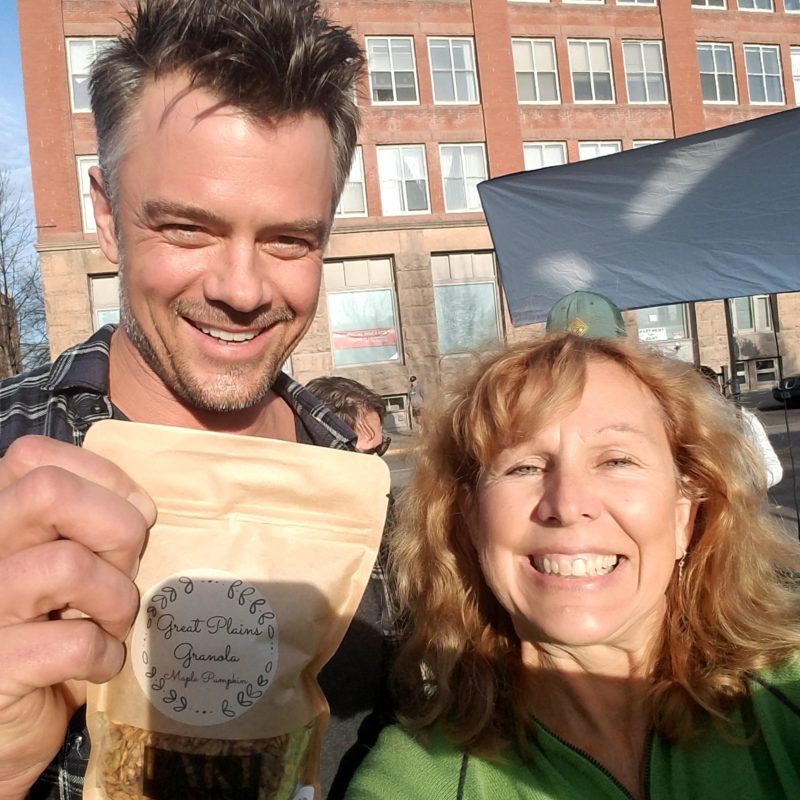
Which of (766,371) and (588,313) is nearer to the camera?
(588,313)

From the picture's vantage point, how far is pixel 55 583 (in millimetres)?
860

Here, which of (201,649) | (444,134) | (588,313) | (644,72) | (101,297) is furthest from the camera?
(644,72)

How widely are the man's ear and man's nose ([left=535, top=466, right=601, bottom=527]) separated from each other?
106cm

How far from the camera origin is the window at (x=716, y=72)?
880 inches

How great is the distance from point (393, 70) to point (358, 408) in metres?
18.5

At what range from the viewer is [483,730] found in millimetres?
1614

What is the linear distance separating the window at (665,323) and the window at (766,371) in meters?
3.01

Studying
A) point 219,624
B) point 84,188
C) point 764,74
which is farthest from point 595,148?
point 219,624

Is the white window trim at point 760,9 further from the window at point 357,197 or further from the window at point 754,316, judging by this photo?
the window at point 357,197

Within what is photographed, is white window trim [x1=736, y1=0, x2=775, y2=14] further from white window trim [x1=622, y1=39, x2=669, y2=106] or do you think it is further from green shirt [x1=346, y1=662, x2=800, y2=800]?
green shirt [x1=346, y1=662, x2=800, y2=800]

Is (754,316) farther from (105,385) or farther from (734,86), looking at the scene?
(105,385)

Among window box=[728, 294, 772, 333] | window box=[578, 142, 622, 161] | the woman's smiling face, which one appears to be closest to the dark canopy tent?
the woman's smiling face

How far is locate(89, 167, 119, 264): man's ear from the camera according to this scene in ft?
5.18

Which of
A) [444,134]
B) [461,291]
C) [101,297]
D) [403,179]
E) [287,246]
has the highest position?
[444,134]
